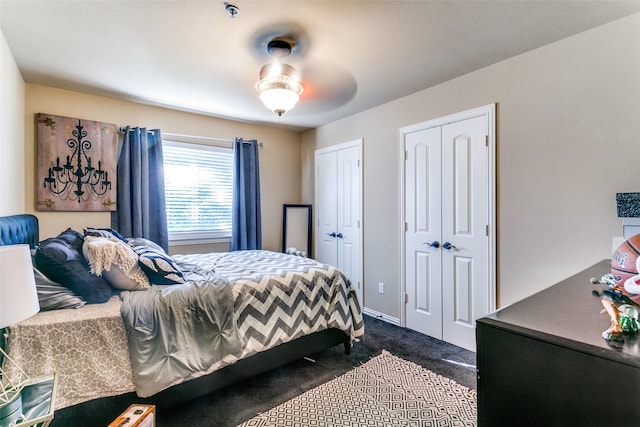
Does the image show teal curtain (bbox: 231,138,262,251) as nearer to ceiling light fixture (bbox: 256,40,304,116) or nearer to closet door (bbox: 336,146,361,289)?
closet door (bbox: 336,146,361,289)

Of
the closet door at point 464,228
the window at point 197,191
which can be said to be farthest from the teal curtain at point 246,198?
the closet door at point 464,228

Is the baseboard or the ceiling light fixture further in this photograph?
the baseboard


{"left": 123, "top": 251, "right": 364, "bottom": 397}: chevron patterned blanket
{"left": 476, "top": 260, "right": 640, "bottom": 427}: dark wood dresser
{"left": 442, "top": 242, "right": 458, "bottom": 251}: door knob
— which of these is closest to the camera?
{"left": 476, "top": 260, "right": 640, "bottom": 427}: dark wood dresser

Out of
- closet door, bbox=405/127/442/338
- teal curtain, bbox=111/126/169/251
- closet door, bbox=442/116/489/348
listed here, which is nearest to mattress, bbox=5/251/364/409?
teal curtain, bbox=111/126/169/251

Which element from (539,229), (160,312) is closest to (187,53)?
(160,312)

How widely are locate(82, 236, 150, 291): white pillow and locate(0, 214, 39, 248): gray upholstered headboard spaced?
352 millimetres

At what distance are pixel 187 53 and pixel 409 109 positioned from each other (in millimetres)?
2213

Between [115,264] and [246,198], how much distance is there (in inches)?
94.3

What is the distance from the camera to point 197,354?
1896mm

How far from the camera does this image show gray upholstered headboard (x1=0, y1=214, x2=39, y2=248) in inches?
66.9

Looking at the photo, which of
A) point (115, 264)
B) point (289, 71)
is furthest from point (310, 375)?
point (289, 71)

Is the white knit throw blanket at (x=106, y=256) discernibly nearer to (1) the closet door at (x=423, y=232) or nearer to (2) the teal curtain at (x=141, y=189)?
(2) the teal curtain at (x=141, y=189)

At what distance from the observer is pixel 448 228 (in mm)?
2980

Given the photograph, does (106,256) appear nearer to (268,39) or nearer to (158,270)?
(158,270)
